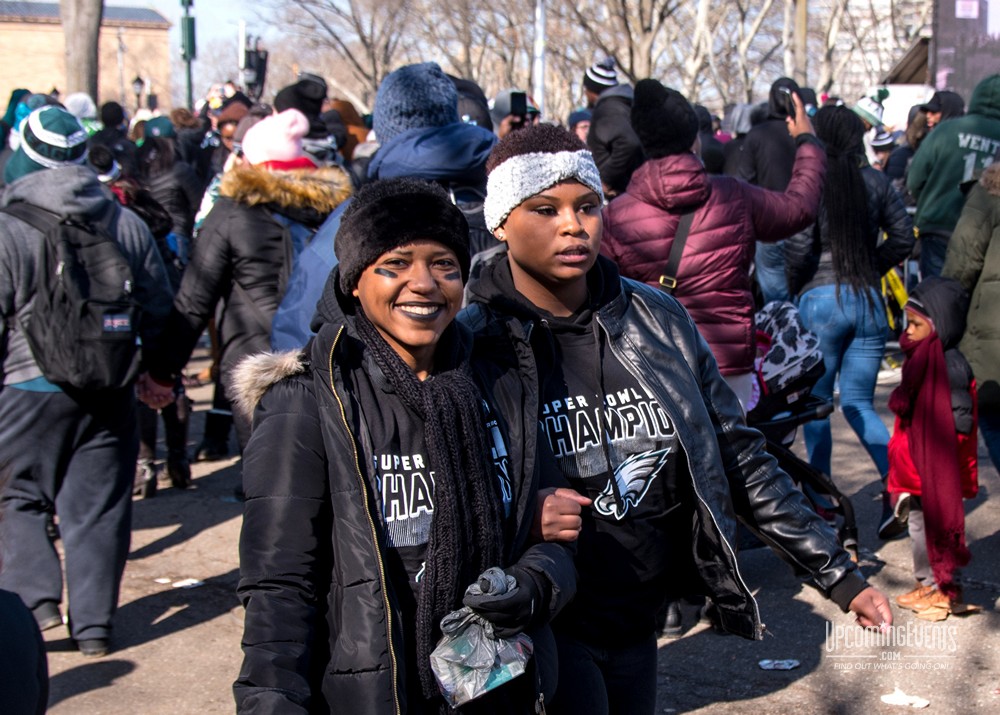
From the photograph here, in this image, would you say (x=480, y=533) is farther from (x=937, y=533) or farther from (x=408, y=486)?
(x=937, y=533)

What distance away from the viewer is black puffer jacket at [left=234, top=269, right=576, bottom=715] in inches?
88.0

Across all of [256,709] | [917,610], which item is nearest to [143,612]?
[917,610]

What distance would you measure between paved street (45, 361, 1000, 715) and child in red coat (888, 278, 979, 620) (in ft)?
0.67

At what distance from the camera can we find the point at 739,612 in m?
2.88

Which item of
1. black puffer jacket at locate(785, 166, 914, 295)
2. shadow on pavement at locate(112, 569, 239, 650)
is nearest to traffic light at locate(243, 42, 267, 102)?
black puffer jacket at locate(785, 166, 914, 295)

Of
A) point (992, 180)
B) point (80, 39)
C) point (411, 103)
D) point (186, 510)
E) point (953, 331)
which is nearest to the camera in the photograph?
point (411, 103)

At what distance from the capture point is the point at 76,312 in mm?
5062

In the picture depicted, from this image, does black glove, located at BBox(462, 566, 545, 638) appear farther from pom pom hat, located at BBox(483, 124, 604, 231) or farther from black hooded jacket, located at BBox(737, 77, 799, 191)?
black hooded jacket, located at BBox(737, 77, 799, 191)

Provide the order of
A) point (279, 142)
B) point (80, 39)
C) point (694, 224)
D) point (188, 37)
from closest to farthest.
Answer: point (694, 224) → point (279, 142) → point (80, 39) → point (188, 37)

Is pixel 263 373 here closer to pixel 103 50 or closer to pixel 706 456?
pixel 706 456

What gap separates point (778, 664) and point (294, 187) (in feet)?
9.49

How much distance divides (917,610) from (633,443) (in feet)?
10.1

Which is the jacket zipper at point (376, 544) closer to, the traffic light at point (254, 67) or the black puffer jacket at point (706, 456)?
the black puffer jacket at point (706, 456)

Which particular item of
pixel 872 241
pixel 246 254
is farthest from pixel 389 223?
pixel 872 241
